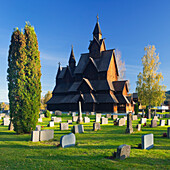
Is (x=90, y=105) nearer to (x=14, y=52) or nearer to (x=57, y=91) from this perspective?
(x=57, y=91)

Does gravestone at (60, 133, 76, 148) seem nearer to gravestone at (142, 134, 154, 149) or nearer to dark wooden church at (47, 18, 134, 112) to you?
gravestone at (142, 134, 154, 149)

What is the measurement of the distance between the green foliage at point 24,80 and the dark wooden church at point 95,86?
26395mm

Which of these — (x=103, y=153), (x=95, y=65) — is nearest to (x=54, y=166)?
(x=103, y=153)

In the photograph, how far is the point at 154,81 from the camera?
3725cm

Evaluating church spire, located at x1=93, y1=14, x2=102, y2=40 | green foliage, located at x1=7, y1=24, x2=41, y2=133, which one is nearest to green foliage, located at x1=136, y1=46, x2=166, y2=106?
church spire, located at x1=93, y1=14, x2=102, y2=40

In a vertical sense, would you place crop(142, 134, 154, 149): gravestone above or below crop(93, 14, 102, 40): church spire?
below

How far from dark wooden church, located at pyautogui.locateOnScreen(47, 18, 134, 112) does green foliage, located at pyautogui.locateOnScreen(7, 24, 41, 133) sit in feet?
86.6

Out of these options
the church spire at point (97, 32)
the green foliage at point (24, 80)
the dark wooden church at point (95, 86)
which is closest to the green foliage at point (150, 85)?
the dark wooden church at point (95, 86)

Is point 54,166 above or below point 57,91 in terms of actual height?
below

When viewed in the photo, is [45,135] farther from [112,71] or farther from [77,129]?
[112,71]

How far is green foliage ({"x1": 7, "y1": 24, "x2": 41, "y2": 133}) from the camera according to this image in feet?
44.6

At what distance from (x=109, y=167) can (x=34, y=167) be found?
2.62 meters

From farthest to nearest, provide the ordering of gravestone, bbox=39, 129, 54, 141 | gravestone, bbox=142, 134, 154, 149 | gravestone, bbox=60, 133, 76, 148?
1. gravestone, bbox=39, 129, 54, 141
2. gravestone, bbox=60, 133, 76, 148
3. gravestone, bbox=142, 134, 154, 149

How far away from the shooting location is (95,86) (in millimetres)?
43375
